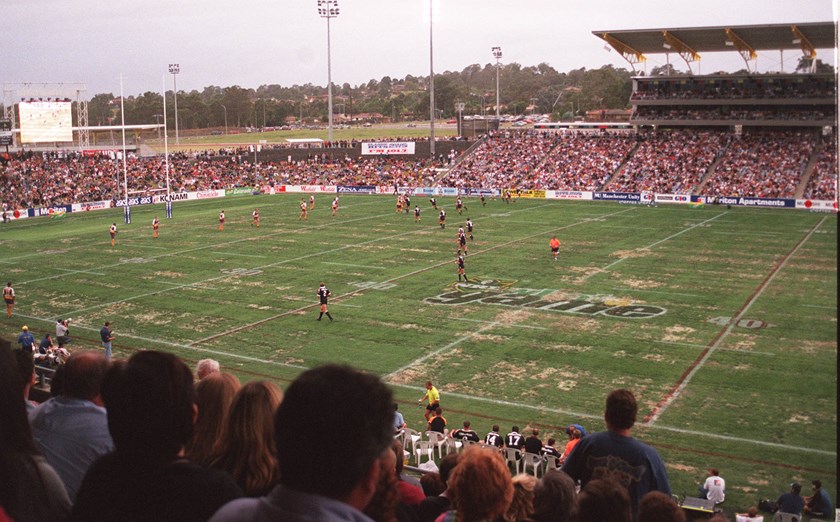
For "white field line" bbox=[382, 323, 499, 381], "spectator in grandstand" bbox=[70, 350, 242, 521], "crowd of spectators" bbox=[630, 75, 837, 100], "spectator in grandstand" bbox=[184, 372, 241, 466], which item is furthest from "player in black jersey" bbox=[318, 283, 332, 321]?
"crowd of spectators" bbox=[630, 75, 837, 100]

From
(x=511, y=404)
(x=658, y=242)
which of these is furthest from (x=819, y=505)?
(x=658, y=242)

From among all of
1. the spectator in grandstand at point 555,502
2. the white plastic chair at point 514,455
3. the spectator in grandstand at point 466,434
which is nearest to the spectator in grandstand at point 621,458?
the spectator in grandstand at point 555,502

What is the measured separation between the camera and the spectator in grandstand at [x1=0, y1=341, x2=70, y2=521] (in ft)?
12.1

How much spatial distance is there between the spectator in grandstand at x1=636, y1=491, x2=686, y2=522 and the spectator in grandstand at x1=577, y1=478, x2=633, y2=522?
85 mm

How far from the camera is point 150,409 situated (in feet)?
11.6

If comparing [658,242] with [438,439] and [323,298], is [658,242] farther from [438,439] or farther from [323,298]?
[438,439]

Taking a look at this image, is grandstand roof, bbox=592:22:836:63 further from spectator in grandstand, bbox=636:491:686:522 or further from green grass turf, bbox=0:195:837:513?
spectator in grandstand, bbox=636:491:686:522

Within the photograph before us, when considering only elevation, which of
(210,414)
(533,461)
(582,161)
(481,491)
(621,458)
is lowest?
(533,461)

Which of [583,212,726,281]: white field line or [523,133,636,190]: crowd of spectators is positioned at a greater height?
[523,133,636,190]: crowd of spectators

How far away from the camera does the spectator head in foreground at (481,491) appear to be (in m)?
4.15

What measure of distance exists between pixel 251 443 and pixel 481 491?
3.79 ft

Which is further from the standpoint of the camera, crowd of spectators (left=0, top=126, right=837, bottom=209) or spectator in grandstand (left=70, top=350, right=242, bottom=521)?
Result: crowd of spectators (left=0, top=126, right=837, bottom=209)

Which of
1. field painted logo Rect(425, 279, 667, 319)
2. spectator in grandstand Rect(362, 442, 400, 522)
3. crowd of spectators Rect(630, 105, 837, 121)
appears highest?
crowd of spectators Rect(630, 105, 837, 121)

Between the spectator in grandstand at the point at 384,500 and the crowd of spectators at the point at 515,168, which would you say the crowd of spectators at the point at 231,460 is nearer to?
the spectator in grandstand at the point at 384,500
